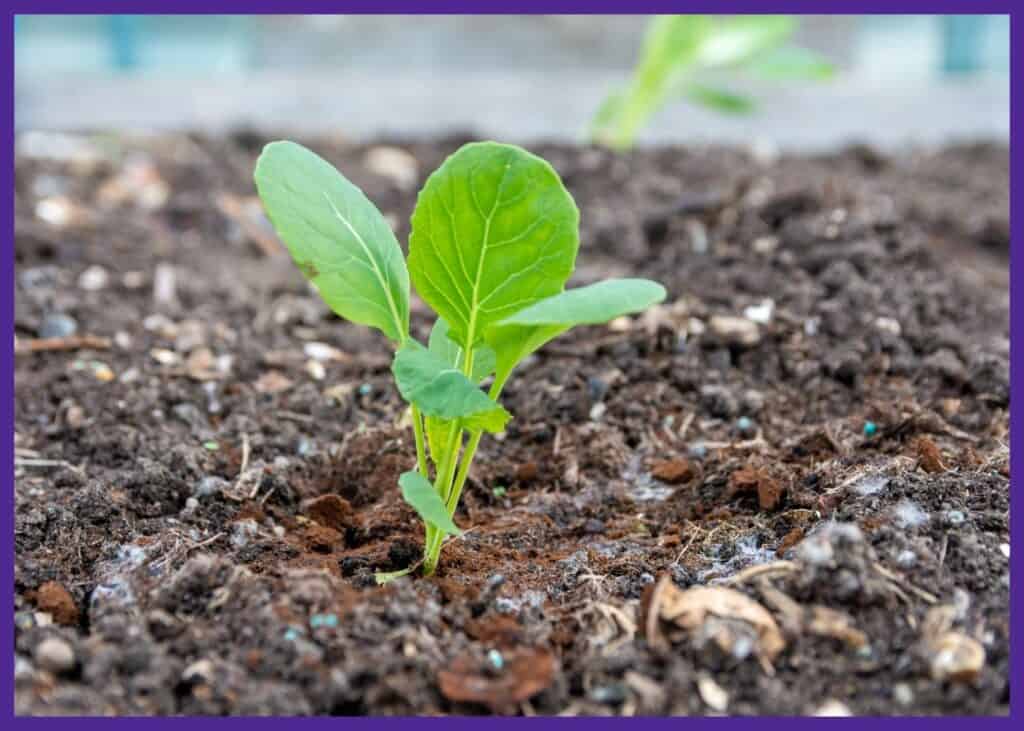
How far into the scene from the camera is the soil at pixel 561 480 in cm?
112

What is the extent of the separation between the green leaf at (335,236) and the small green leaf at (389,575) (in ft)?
0.89

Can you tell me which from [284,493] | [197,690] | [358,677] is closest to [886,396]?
[284,493]

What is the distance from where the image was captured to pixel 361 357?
206 cm

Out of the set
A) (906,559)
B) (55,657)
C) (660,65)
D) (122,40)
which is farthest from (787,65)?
(55,657)

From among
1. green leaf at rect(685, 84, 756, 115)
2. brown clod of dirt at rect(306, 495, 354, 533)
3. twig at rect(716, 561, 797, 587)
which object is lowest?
brown clod of dirt at rect(306, 495, 354, 533)

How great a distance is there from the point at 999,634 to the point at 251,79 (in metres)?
3.52

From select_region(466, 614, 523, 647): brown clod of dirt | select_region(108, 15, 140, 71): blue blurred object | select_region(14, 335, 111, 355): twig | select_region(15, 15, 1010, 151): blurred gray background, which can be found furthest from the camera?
select_region(108, 15, 140, 71): blue blurred object

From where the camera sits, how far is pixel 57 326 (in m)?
2.11

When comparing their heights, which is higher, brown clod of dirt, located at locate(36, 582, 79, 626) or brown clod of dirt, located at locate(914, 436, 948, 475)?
brown clod of dirt, located at locate(914, 436, 948, 475)

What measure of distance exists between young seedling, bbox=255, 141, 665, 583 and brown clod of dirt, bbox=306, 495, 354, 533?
227mm

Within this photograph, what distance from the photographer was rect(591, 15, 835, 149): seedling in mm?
3078

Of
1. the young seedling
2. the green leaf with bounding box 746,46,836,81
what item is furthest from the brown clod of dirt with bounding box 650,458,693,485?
the green leaf with bounding box 746,46,836,81

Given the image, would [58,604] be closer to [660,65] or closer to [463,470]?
[463,470]

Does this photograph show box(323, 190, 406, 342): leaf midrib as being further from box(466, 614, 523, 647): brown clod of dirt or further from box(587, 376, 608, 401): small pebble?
box(587, 376, 608, 401): small pebble
